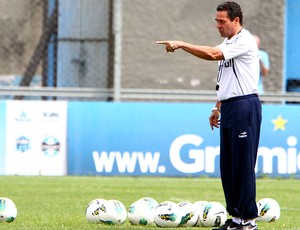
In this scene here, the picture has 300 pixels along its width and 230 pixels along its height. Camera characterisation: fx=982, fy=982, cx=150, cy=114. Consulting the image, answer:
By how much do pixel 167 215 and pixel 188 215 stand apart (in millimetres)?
231

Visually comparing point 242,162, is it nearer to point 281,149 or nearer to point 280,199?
point 280,199

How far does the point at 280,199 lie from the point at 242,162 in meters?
4.90

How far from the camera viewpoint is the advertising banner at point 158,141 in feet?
59.2

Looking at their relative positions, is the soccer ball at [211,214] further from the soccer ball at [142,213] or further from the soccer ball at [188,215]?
the soccer ball at [142,213]

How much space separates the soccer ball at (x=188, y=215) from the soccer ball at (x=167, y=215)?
49mm

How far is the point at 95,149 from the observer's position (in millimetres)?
18109

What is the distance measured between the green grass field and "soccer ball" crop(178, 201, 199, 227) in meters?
0.32

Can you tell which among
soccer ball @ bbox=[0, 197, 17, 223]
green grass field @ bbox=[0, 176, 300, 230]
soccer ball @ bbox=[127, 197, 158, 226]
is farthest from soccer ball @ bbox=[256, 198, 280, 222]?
soccer ball @ bbox=[0, 197, 17, 223]

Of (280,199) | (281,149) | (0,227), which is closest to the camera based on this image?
(0,227)

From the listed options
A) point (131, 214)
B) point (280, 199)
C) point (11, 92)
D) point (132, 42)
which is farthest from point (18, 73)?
point (131, 214)

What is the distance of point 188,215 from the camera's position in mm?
9609

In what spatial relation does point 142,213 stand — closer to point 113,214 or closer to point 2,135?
point 113,214

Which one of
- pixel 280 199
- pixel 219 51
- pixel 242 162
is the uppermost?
pixel 219 51

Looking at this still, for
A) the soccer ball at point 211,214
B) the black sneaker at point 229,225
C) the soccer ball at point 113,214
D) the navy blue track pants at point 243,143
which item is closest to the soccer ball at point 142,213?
the soccer ball at point 113,214
